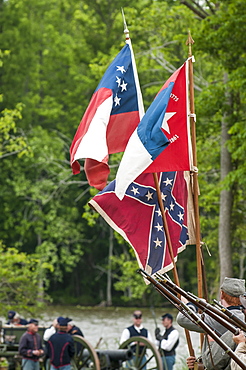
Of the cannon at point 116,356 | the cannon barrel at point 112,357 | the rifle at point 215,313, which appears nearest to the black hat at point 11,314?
the cannon at point 116,356

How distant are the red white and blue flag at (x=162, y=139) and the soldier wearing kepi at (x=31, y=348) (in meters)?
8.35

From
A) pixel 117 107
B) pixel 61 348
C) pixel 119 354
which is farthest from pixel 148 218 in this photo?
pixel 119 354

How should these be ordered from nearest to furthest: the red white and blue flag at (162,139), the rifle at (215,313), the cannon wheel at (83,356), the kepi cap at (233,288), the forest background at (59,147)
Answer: the rifle at (215,313) < the kepi cap at (233,288) < the red white and blue flag at (162,139) < the cannon wheel at (83,356) < the forest background at (59,147)

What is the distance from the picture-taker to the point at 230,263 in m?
17.2

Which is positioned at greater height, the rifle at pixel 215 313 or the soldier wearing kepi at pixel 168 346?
the rifle at pixel 215 313

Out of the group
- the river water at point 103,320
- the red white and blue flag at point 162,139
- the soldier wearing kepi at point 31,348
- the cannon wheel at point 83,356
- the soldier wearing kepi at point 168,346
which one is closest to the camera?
the red white and blue flag at point 162,139

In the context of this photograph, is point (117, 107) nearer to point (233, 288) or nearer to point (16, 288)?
point (233, 288)

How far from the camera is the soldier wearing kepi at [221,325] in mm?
5857

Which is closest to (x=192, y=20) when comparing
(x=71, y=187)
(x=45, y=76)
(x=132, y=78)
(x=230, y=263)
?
(x=230, y=263)

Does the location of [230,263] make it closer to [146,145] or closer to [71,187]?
[146,145]

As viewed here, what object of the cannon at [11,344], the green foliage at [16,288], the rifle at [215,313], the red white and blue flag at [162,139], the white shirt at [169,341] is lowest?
the cannon at [11,344]

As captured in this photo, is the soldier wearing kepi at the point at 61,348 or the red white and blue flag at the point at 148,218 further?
the soldier wearing kepi at the point at 61,348

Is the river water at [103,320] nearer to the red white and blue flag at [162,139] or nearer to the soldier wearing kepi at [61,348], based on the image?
the soldier wearing kepi at [61,348]

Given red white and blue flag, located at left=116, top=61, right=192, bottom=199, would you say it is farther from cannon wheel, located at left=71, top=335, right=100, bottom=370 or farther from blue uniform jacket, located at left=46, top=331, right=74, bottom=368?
cannon wheel, located at left=71, top=335, right=100, bottom=370
